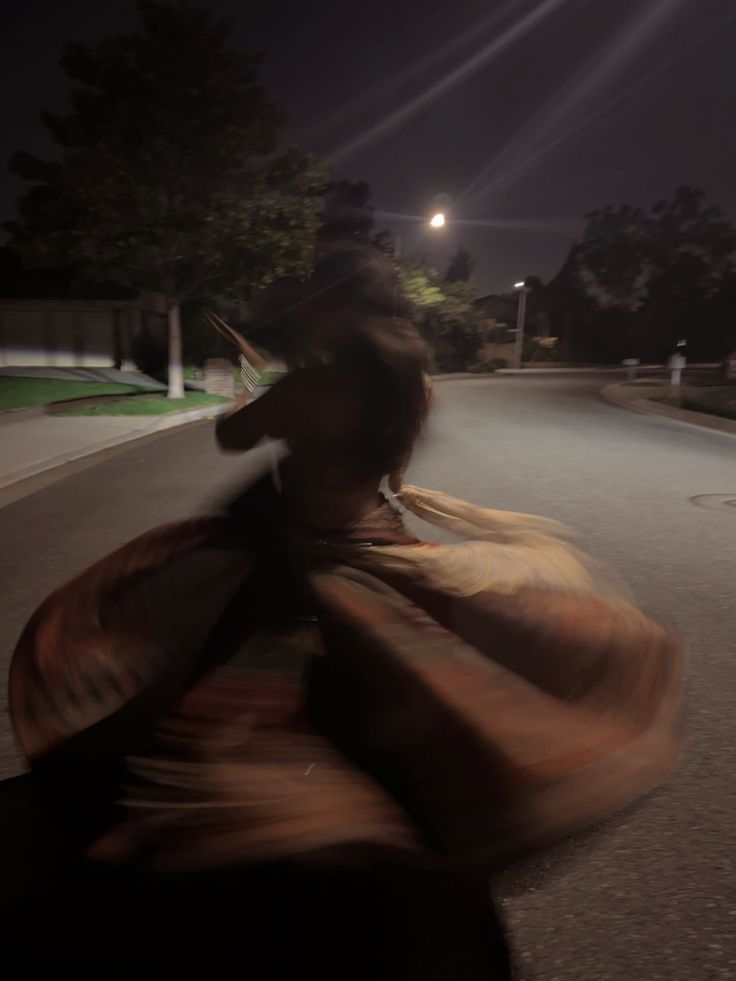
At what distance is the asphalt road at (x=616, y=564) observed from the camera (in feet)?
7.82

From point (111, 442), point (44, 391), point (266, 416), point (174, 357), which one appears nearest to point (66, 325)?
point (44, 391)

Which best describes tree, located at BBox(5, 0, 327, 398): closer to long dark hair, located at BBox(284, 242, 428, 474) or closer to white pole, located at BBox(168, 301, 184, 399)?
white pole, located at BBox(168, 301, 184, 399)

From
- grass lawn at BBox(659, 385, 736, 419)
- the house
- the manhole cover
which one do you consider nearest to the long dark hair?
the manhole cover

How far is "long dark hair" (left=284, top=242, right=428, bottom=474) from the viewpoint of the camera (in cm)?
232

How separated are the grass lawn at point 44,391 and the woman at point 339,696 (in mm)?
17363

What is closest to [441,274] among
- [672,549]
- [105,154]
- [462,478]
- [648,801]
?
[105,154]

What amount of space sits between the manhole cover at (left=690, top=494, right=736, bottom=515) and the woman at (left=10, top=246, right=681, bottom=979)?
6364mm

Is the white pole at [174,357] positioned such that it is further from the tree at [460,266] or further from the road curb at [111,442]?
the tree at [460,266]

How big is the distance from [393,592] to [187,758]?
2.24 ft

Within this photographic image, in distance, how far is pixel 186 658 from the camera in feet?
7.64

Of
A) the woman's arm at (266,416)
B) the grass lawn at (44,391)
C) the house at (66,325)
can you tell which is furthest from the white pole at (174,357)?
the woman's arm at (266,416)

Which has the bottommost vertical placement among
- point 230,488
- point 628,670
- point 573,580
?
point 628,670

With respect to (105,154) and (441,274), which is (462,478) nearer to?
(105,154)

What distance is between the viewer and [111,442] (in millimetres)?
13961
